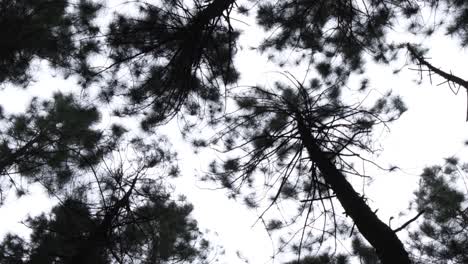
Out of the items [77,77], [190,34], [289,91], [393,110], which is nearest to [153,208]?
[77,77]

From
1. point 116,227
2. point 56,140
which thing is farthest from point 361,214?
point 56,140

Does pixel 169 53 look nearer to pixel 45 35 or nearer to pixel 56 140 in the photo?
pixel 45 35

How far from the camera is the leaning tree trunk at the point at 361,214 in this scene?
2256 mm

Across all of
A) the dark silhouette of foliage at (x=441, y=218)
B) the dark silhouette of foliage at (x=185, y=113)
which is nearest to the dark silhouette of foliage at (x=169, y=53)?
the dark silhouette of foliage at (x=185, y=113)

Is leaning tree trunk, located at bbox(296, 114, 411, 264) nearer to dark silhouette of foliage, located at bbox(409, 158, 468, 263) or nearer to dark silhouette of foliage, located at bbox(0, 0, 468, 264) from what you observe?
dark silhouette of foliage, located at bbox(0, 0, 468, 264)

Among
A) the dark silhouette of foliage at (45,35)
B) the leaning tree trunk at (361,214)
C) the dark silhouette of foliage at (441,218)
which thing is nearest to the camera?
the leaning tree trunk at (361,214)

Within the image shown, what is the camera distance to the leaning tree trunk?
2.26m

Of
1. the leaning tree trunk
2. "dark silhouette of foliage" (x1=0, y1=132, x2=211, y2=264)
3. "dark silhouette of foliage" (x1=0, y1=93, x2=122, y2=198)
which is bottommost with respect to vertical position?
the leaning tree trunk

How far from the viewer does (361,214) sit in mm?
2416

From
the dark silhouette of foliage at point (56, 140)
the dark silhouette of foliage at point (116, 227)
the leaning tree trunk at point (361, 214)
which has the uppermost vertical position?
the dark silhouette of foliage at point (56, 140)

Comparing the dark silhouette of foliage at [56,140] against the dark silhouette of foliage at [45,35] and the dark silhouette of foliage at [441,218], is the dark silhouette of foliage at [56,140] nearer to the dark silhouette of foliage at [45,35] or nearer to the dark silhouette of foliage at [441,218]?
the dark silhouette of foliage at [45,35]

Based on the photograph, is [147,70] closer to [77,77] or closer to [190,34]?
[190,34]

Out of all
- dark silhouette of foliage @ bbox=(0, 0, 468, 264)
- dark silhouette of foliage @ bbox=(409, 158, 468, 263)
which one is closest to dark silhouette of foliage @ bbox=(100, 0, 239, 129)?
dark silhouette of foliage @ bbox=(0, 0, 468, 264)

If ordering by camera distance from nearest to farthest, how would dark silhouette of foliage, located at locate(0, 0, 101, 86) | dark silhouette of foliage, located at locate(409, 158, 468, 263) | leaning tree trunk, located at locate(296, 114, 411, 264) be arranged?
leaning tree trunk, located at locate(296, 114, 411, 264), dark silhouette of foliage, located at locate(0, 0, 101, 86), dark silhouette of foliage, located at locate(409, 158, 468, 263)
